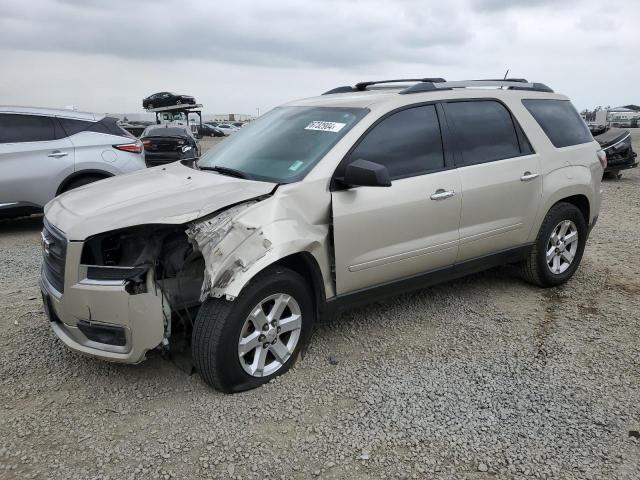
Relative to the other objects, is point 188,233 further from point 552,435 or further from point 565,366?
point 565,366

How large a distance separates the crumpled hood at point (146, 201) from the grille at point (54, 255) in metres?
0.05

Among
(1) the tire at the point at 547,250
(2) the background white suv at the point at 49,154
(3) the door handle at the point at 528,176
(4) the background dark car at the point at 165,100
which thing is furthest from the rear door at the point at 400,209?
(4) the background dark car at the point at 165,100

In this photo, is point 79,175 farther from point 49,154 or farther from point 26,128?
point 26,128

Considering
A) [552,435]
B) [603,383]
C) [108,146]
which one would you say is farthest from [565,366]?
[108,146]

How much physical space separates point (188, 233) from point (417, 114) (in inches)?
74.4

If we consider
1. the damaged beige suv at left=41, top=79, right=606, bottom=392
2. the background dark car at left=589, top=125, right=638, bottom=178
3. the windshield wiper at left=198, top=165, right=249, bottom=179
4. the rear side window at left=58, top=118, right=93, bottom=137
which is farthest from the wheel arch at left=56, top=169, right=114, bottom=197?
the background dark car at left=589, top=125, right=638, bottom=178

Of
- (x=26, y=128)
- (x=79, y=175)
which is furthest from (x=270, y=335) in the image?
(x=26, y=128)

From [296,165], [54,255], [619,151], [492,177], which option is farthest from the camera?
[619,151]

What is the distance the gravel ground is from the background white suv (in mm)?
3010

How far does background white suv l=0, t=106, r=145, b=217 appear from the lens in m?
6.84

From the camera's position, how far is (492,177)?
161 inches

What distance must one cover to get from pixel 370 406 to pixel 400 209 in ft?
4.28

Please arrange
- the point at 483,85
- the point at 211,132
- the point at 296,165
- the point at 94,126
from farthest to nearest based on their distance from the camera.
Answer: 1. the point at 211,132
2. the point at 94,126
3. the point at 483,85
4. the point at 296,165

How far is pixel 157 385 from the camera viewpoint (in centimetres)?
325
